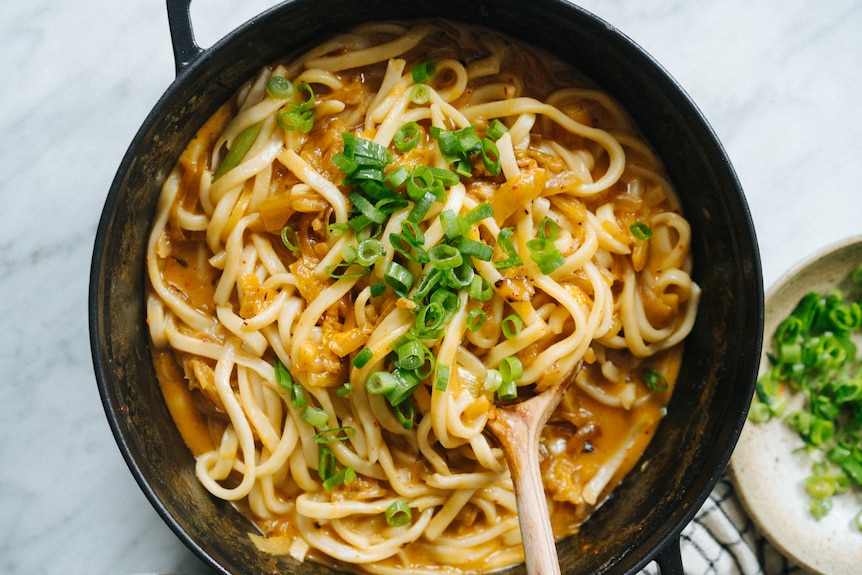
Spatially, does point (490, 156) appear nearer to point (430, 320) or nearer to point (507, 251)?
point (507, 251)

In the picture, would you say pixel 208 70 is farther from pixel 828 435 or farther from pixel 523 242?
pixel 828 435

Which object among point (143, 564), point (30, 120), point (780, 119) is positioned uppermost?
point (780, 119)

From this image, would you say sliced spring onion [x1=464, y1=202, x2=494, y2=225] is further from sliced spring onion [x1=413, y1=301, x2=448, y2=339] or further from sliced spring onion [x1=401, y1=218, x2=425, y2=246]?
sliced spring onion [x1=413, y1=301, x2=448, y2=339]

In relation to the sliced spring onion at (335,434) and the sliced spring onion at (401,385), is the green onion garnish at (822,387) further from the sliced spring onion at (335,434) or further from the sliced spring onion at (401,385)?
the sliced spring onion at (335,434)

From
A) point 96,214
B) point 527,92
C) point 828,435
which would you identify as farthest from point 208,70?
point 828,435

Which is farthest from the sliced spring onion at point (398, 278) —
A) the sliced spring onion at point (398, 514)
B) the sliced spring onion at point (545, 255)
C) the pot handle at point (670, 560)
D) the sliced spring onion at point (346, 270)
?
the pot handle at point (670, 560)

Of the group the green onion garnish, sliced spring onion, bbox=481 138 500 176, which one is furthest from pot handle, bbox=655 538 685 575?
sliced spring onion, bbox=481 138 500 176

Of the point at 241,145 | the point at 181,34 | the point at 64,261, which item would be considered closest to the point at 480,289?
the point at 241,145
